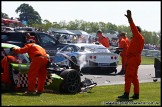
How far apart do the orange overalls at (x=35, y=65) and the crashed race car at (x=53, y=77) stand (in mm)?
240

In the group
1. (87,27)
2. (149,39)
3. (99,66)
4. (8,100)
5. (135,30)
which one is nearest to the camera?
(8,100)

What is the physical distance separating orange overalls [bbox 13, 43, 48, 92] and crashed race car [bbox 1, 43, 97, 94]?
0.79ft

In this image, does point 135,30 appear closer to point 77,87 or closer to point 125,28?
point 77,87

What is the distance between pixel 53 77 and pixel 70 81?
19.1 inches

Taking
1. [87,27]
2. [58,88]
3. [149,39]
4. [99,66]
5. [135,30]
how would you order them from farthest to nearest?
[87,27] → [149,39] → [99,66] → [58,88] → [135,30]

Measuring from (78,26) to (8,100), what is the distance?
116 meters

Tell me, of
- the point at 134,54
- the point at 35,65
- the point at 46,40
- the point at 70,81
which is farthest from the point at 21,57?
the point at 46,40

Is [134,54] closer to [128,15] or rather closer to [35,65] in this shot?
[128,15]

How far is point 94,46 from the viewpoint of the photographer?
802 inches

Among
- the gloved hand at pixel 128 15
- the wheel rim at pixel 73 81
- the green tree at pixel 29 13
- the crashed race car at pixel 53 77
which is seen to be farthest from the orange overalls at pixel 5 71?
the green tree at pixel 29 13

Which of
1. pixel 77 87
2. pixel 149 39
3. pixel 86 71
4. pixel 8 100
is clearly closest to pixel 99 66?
pixel 86 71

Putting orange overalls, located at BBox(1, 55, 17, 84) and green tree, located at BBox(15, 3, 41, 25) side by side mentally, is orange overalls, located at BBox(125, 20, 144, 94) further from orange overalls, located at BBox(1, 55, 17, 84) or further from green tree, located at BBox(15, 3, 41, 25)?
green tree, located at BBox(15, 3, 41, 25)

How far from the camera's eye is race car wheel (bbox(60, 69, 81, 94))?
1093 centimetres

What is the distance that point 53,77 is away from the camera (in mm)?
10914
